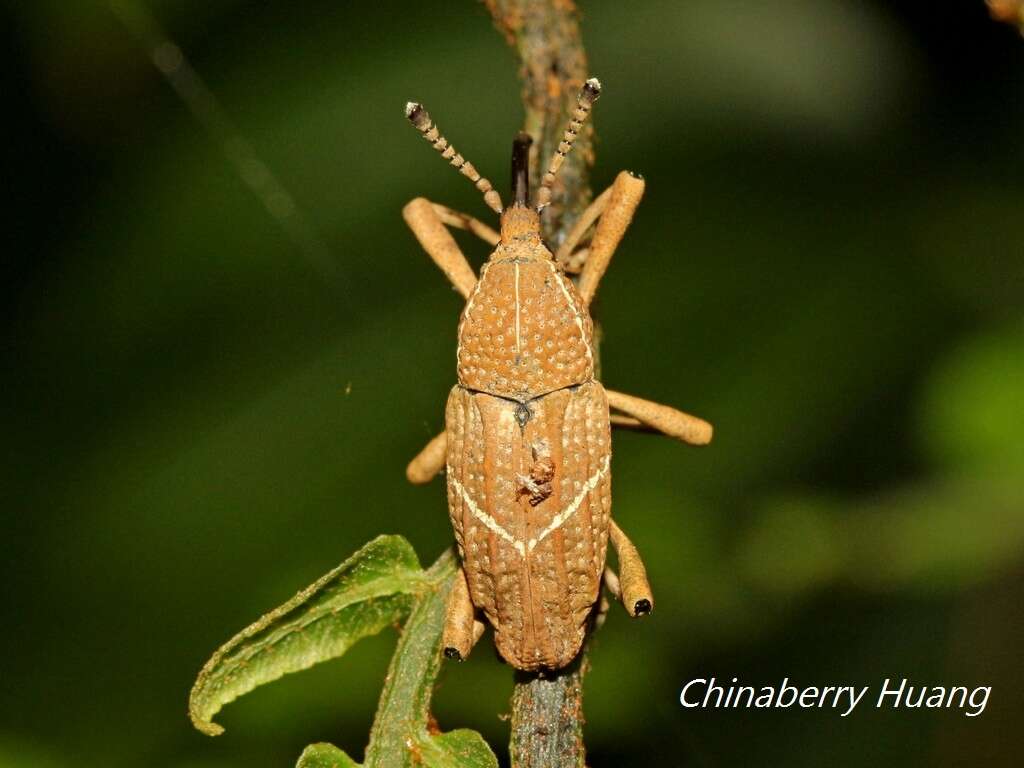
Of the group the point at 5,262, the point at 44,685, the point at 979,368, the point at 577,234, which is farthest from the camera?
the point at 5,262

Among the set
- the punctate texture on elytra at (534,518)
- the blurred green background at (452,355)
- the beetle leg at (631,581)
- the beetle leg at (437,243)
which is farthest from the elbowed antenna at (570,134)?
the blurred green background at (452,355)

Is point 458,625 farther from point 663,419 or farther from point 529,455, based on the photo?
point 663,419

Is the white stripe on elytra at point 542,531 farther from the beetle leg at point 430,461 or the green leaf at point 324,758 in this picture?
the green leaf at point 324,758

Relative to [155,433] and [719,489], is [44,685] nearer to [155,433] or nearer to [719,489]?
[155,433]

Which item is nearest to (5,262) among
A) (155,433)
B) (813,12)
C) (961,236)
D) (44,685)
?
(155,433)

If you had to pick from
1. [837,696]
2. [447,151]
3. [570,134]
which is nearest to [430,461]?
[447,151]

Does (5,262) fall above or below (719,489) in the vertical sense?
above
